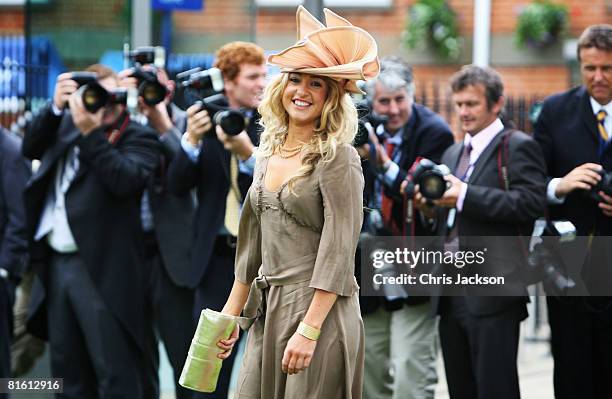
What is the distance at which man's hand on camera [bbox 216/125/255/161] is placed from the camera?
6559 millimetres

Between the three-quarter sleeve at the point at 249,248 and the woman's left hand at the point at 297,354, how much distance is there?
0.49m

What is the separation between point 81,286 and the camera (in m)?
6.98

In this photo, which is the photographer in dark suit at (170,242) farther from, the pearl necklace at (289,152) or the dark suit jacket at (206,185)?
the pearl necklace at (289,152)

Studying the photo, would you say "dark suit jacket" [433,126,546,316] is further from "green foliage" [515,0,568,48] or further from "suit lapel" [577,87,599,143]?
"green foliage" [515,0,568,48]

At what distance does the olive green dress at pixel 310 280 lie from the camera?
4676mm

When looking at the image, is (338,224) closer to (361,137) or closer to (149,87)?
(361,137)

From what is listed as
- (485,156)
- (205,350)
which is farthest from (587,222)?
(205,350)

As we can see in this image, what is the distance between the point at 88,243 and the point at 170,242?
494 millimetres

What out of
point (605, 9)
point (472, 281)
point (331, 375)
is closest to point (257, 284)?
point (331, 375)

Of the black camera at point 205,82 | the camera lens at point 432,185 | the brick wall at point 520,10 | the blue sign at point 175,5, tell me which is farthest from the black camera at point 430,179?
the brick wall at point 520,10

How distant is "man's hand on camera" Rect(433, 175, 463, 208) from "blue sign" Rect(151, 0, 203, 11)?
4.17 m

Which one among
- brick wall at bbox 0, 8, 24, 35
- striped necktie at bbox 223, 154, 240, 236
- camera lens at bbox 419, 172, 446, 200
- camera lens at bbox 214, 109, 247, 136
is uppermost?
brick wall at bbox 0, 8, 24, 35

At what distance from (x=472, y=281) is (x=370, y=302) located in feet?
3.10

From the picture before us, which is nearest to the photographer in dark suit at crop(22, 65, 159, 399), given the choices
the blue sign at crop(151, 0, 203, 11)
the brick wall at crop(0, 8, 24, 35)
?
the blue sign at crop(151, 0, 203, 11)
